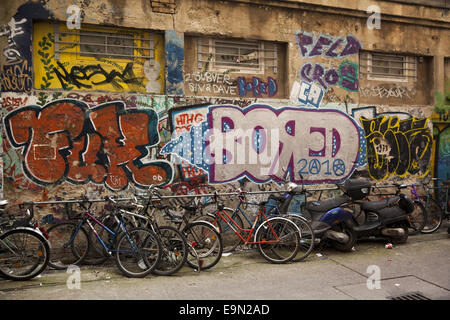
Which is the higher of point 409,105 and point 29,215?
point 409,105

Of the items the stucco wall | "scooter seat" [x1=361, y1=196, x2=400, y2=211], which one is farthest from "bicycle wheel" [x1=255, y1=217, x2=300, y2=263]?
"scooter seat" [x1=361, y1=196, x2=400, y2=211]

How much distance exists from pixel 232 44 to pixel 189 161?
258 centimetres

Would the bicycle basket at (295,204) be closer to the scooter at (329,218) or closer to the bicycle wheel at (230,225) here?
the scooter at (329,218)

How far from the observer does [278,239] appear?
6309 mm

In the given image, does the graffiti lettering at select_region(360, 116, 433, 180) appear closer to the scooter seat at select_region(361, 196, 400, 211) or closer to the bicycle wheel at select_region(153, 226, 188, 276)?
the scooter seat at select_region(361, 196, 400, 211)

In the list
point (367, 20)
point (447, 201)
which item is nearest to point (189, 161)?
point (367, 20)

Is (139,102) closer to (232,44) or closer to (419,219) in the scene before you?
(232,44)

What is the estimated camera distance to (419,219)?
8781mm

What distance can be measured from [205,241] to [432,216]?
5910 millimetres

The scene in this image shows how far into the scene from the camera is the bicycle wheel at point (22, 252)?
544cm

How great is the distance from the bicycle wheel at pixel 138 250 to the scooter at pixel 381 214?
3.64 m

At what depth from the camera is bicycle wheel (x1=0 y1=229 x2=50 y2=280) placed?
5.44 meters

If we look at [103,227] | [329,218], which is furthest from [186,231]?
[329,218]

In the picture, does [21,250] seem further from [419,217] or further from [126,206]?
[419,217]
